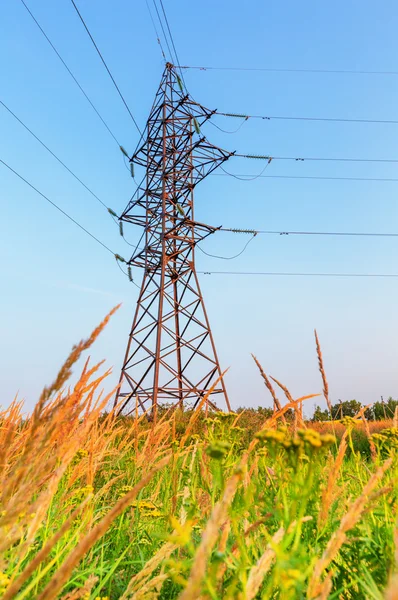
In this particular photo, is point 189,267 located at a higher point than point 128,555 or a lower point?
higher

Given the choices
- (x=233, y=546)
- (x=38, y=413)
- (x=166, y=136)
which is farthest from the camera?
(x=166, y=136)

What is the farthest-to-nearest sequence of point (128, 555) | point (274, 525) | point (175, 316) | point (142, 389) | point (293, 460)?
point (175, 316), point (142, 389), point (128, 555), point (274, 525), point (293, 460)

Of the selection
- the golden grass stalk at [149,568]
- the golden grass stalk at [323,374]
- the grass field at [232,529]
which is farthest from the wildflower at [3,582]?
the golden grass stalk at [323,374]

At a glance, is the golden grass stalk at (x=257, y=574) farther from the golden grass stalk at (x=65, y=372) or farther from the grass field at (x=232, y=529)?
the golden grass stalk at (x=65, y=372)

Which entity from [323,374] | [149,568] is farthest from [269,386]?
[149,568]

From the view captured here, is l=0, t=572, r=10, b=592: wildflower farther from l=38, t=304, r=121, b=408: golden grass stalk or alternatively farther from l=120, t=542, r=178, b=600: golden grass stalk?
l=38, t=304, r=121, b=408: golden grass stalk

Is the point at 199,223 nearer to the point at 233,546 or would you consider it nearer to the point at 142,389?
the point at 142,389

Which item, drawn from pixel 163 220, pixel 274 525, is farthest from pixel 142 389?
pixel 274 525

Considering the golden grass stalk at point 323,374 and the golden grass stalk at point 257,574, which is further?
the golden grass stalk at point 323,374

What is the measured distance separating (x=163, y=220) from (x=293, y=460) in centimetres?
1395

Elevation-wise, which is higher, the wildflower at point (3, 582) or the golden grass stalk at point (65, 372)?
the golden grass stalk at point (65, 372)

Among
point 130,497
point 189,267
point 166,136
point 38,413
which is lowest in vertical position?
point 130,497

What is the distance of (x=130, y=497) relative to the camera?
2.07 ft

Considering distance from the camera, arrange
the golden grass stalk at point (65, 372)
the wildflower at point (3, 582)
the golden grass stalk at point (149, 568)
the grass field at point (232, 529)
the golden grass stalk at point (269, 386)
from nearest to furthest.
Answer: the grass field at point (232, 529) < the golden grass stalk at point (65, 372) < the golden grass stalk at point (149, 568) < the wildflower at point (3, 582) < the golden grass stalk at point (269, 386)
